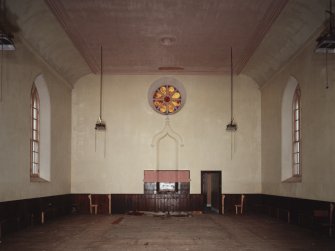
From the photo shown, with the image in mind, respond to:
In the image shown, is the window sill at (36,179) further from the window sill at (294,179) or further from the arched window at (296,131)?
the arched window at (296,131)

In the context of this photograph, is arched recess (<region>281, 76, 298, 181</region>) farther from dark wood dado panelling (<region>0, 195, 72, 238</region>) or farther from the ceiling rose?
dark wood dado panelling (<region>0, 195, 72, 238</region>)

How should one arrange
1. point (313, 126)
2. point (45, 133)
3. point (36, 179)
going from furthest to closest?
1. point (45, 133)
2. point (36, 179)
3. point (313, 126)

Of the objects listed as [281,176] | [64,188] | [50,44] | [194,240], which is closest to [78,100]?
[64,188]

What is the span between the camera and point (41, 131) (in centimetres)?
1552

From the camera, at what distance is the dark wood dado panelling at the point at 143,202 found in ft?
59.9

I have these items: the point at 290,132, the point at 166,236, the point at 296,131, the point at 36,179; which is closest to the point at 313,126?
the point at 296,131

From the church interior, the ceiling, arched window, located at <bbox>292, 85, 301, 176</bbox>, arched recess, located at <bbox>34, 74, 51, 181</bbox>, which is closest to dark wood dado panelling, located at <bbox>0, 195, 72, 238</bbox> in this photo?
the church interior

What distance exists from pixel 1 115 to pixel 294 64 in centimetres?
880

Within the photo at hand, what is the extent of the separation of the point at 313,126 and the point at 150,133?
782 centimetres

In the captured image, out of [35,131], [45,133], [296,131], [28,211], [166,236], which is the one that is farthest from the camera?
[45,133]

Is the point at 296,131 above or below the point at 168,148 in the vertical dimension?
above

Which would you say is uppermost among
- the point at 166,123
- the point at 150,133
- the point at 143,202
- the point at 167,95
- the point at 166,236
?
the point at 167,95

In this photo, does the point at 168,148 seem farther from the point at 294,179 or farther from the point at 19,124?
the point at 19,124

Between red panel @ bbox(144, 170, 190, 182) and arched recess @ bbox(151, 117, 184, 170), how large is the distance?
0.17 metres
